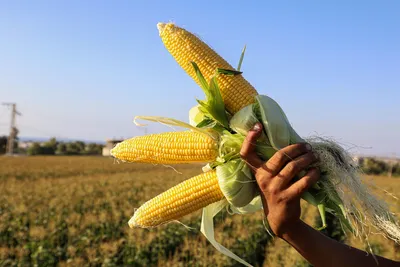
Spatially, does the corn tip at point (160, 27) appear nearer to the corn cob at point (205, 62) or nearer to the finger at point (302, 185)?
the corn cob at point (205, 62)

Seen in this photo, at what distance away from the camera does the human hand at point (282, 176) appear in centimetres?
171

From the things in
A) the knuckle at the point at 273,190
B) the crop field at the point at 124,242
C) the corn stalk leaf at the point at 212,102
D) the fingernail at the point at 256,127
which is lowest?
the crop field at the point at 124,242

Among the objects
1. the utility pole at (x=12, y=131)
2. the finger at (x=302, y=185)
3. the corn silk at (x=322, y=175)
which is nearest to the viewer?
the finger at (x=302, y=185)

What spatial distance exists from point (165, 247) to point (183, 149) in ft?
21.4

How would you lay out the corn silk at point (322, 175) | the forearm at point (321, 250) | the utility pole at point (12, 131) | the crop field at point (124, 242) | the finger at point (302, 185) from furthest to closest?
the utility pole at point (12, 131), the crop field at point (124, 242), the forearm at point (321, 250), the corn silk at point (322, 175), the finger at point (302, 185)

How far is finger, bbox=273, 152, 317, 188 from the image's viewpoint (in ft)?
5.58

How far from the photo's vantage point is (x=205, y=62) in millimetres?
1999

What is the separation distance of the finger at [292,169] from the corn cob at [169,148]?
36 centimetres

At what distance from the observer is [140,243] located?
7.81 meters

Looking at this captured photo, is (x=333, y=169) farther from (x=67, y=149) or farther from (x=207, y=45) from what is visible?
(x=67, y=149)

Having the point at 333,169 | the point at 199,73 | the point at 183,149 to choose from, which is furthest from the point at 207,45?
the point at 333,169

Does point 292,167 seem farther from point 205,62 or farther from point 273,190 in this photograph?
point 205,62

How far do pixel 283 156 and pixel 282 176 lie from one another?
82 millimetres

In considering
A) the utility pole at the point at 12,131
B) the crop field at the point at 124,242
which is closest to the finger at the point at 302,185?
the crop field at the point at 124,242
